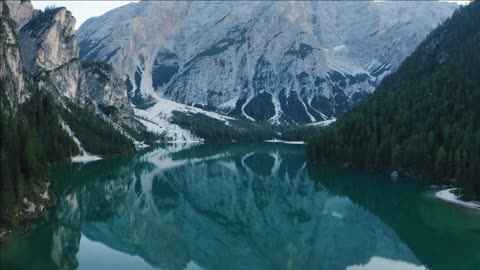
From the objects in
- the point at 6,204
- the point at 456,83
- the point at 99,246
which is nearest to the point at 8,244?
the point at 6,204

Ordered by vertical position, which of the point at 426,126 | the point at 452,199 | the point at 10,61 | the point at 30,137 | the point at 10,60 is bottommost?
the point at 452,199

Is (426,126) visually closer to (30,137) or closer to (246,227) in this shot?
(246,227)

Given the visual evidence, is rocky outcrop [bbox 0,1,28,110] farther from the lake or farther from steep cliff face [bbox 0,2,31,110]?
the lake

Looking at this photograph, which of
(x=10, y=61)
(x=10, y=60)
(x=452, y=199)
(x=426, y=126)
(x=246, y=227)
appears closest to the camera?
(x=246, y=227)

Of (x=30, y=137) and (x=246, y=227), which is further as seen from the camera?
(x=30, y=137)

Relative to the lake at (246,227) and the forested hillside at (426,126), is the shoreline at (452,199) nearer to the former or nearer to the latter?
the lake at (246,227)

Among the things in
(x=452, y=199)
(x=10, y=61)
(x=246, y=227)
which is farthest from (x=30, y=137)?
(x=452, y=199)

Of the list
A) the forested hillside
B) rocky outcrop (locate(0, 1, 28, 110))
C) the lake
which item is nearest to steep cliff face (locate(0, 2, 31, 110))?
rocky outcrop (locate(0, 1, 28, 110))
